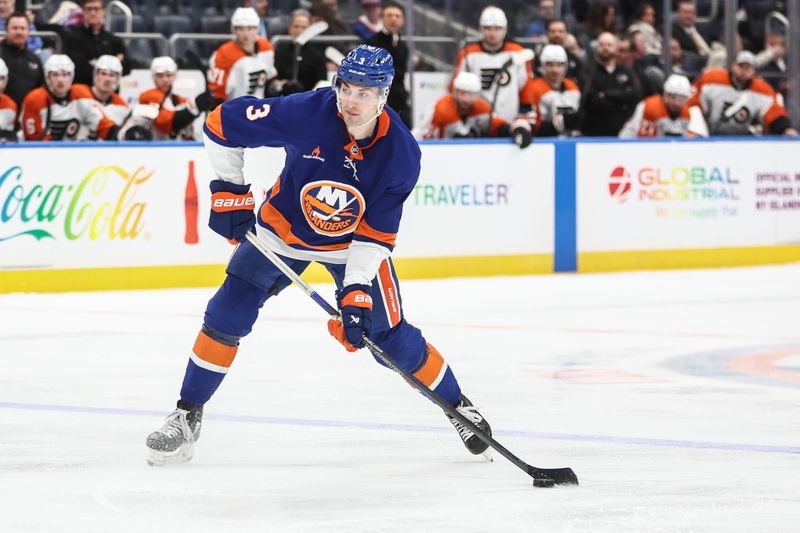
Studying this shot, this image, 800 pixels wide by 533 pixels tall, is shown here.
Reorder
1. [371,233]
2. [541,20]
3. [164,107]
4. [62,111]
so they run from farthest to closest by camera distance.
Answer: [541,20], [164,107], [62,111], [371,233]

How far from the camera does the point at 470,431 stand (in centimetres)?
449

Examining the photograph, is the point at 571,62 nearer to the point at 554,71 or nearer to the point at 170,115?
the point at 554,71

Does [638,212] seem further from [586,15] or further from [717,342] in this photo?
[717,342]

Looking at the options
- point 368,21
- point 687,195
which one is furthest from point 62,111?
point 687,195

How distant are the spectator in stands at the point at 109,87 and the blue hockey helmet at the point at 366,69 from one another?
19.6 feet

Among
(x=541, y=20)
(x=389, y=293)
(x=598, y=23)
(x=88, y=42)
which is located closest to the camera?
(x=389, y=293)

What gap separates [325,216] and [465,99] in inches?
260

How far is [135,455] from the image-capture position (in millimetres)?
4531

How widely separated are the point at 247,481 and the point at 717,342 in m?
3.65

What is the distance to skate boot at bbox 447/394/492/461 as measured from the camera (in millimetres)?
4504

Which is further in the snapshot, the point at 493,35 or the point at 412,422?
the point at 493,35

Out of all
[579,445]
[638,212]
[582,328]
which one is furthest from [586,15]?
[579,445]

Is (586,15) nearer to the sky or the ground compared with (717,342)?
nearer to the sky

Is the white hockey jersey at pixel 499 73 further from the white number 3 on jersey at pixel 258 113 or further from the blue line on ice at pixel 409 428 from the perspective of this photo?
the white number 3 on jersey at pixel 258 113
